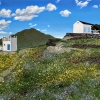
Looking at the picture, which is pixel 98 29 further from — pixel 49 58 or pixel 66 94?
pixel 66 94

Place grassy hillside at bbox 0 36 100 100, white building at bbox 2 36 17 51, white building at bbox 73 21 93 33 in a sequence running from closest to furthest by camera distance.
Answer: grassy hillside at bbox 0 36 100 100 → white building at bbox 2 36 17 51 → white building at bbox 73 21 93 33

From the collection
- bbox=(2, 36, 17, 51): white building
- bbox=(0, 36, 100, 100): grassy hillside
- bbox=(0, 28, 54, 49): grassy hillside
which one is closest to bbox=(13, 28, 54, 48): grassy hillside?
bbox=(0, 28, 54, 49): grassy hillside

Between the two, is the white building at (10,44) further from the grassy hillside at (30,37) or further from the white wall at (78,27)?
the grassy hillside at (30,37)

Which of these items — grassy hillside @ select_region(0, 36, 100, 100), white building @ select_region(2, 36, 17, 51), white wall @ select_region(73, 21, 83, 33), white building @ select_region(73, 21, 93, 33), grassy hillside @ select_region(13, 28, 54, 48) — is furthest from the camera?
grassy hillside @ select_region(13, 28, 54, 48)

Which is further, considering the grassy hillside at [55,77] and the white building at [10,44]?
the white building at [10,44]

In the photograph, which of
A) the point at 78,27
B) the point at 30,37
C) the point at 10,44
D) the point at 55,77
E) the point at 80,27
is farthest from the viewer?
the point at 30,37

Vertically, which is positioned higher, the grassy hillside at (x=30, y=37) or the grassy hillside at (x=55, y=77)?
the grassy hillside at (x=30, y=37)

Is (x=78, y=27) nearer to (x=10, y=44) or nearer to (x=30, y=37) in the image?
(x=30, y=37)

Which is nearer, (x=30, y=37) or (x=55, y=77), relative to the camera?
(x=55, y=77)

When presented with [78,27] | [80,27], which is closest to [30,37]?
[78,27]

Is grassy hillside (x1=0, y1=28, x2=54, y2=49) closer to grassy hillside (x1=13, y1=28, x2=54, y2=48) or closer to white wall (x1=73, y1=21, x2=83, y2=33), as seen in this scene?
grassy hillside (x1=13, y1=28, x2=54, y2=48)

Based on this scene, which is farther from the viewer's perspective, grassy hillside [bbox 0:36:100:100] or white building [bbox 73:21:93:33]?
white building [bbox 73:21:93:33]

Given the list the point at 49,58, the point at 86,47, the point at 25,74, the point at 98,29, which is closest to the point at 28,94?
the point at 25,74

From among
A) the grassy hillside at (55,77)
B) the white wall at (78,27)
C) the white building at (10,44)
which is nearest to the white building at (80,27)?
the white wall at (78,27)
